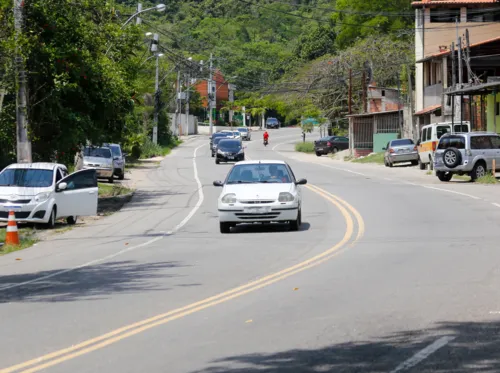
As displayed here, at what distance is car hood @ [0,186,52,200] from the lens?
22625mm

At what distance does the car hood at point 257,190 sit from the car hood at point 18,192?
5.18 m

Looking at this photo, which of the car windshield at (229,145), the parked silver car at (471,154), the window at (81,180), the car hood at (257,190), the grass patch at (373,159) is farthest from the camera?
the grass patch at (373,159)

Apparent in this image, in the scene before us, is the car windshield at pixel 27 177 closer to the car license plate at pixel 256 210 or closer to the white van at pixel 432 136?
the car license plate at pixel 256 210

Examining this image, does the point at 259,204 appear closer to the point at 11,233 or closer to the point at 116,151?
the point at 11,233

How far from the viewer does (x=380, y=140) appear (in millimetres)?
66688

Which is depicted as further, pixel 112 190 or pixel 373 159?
pixel 373 159

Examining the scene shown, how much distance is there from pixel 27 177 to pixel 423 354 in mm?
17184

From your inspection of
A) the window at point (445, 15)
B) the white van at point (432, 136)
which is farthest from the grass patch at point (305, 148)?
the white van at point (432, 136)

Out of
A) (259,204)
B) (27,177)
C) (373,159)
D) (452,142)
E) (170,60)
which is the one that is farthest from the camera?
(170,60)

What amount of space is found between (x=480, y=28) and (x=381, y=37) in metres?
23.9

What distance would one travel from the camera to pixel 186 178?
1737 inches

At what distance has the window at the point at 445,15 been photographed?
219 ft

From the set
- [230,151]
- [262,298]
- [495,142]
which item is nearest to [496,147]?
[495,142]

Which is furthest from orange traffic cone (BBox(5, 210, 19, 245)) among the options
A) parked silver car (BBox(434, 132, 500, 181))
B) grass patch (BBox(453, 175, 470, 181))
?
grass patch (BBox(453, 175, 470, 181))
